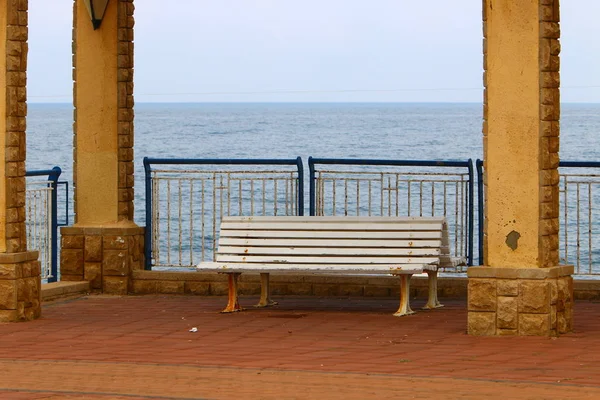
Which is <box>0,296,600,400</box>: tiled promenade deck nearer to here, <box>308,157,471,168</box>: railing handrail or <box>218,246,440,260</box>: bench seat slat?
<box>218,246,440,260</box>: bench seat slat

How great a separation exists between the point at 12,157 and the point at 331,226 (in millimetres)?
3117

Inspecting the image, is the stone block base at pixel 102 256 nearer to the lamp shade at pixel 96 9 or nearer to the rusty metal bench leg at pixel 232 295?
the rusty metal bench leg at pixel 232 295

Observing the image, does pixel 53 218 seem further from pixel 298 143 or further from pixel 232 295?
pixel 298 143

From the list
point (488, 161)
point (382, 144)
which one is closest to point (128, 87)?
point (488, 161)

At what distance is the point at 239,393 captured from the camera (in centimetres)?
858

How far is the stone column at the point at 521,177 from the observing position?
435 inches

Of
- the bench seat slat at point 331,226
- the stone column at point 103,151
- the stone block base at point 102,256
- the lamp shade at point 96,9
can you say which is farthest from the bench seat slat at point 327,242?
the lamp shade at point 96,9

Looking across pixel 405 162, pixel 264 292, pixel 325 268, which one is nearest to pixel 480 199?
pixel 405 162

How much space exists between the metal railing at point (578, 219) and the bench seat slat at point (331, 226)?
1330mm

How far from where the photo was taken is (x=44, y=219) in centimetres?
1473

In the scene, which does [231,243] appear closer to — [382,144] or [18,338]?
[18,338]

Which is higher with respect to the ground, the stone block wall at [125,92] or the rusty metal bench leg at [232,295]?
the stone block wall at [125,92]

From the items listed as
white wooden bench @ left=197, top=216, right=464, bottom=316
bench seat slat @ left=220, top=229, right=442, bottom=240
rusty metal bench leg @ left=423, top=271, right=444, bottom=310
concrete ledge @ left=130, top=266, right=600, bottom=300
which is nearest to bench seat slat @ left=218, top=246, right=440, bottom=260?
white wooden bench @ left=197, top=216, right=464, bottom=316

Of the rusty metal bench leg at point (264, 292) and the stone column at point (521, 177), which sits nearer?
the stone column at point (521, 177)
